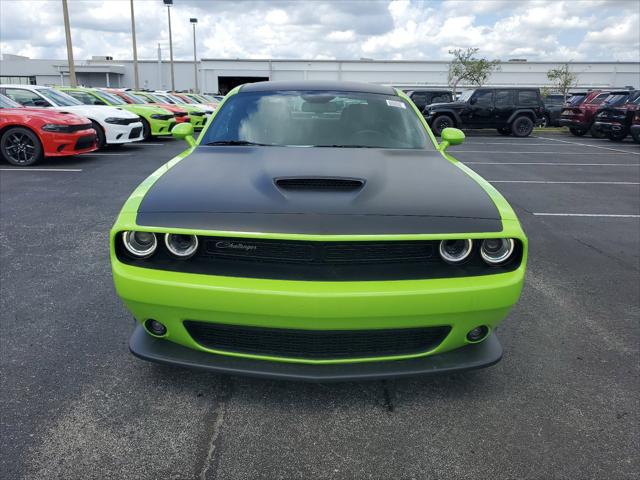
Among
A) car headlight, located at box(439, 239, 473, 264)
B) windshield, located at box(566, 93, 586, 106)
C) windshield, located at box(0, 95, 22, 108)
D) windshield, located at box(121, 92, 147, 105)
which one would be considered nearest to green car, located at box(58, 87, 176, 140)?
windshield, located at box(121, 92, 147, 105)

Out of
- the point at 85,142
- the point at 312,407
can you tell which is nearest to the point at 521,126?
the point at 85,142

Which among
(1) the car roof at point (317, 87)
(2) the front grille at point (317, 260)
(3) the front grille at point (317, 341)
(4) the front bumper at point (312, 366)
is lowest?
(4) the front bumper at point (312, 366)

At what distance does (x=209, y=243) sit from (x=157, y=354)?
563 millimetres

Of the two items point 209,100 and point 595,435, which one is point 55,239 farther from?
point 209,100

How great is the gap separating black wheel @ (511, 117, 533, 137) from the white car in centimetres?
1382

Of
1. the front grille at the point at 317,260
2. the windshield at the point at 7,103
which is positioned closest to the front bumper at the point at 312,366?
the front grille at the point at 317,260

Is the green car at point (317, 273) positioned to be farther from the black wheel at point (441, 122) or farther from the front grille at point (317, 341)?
the black wheel at point (441, 122)

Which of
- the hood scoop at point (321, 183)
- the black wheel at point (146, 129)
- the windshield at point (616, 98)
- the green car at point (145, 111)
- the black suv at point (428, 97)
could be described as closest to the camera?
the hood scoop at point (321, 183)

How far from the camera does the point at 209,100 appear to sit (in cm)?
2480

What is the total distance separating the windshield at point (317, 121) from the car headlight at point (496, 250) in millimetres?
1330

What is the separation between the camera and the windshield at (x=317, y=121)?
3.38m

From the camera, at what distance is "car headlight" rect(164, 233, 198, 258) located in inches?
85.7

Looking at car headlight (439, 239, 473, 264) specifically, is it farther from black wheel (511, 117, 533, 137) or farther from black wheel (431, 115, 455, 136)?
black wheel (511, 117, 533, 137)

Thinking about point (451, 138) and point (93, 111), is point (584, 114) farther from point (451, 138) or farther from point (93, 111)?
point (451, 138)
